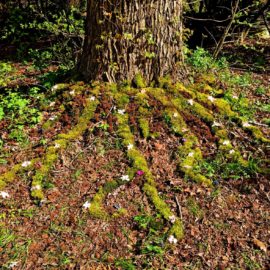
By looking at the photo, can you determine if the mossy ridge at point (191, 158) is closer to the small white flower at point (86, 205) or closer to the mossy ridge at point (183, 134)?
the mossy ridge at point (183, 134)

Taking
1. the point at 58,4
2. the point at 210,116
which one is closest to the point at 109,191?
the point at 210,116

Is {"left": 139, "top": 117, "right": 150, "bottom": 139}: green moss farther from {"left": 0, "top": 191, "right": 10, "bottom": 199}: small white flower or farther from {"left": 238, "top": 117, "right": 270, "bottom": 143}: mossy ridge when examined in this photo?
{"left": 0, "top": 191, "right": 10, "bottom": 199}: small white flower

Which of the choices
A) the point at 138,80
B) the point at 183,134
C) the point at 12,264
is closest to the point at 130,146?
the point at 183,134

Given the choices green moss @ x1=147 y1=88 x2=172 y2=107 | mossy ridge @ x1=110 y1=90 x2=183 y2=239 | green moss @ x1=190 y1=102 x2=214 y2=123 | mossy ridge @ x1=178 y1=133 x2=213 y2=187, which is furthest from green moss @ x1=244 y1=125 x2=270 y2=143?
mossy ridge @ x1=110 y1=90 x2=183 y2=239

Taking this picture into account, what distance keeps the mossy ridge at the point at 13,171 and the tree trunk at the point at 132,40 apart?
1.63 m

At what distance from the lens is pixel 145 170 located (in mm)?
3924

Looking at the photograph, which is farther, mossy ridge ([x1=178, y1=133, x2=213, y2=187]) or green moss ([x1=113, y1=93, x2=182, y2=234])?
mossy ridge ([x1=178, y1=133, x2=213, y2=187])

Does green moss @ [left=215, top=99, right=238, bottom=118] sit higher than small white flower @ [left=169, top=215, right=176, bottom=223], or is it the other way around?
green moss @ [left=215, top=99, right=238, bottom=118]

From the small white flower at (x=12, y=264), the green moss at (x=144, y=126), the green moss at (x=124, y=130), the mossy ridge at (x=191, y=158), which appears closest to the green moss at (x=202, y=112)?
the mossy ridge at (x=191, y=158)

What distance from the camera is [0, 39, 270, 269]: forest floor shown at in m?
3.24

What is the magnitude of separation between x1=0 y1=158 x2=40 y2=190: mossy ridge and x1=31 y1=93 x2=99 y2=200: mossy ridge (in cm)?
14

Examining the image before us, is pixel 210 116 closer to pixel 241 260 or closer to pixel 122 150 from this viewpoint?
pixel 122 150

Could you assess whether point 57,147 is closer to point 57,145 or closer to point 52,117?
point 57,145

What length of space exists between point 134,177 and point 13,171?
5.09 ft
